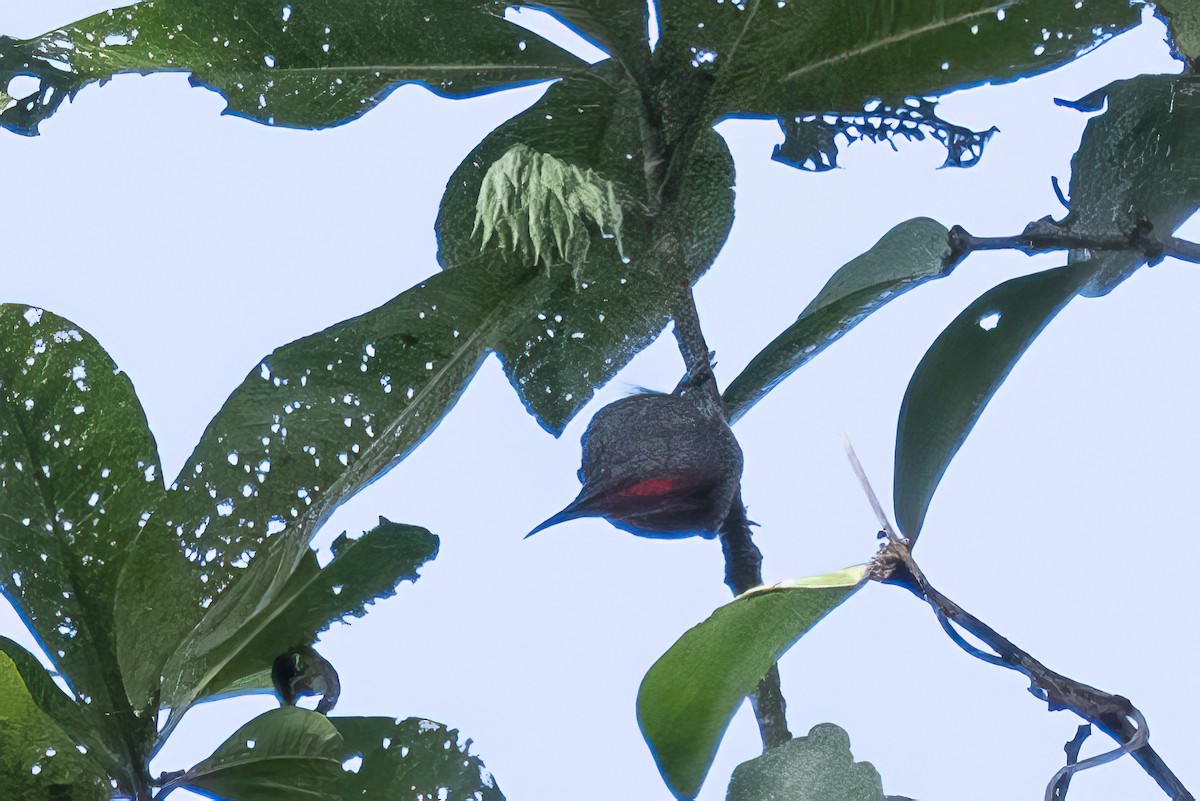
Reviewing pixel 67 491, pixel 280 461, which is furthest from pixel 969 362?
pixel 67 491

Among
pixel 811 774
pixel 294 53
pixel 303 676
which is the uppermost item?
pixel 294 53

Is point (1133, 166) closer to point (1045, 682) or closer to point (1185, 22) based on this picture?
point (1185, 22)

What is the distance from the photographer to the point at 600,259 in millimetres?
710

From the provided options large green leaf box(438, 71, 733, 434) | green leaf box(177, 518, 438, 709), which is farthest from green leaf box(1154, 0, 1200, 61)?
green leaf box(177, 518, 438, 709)

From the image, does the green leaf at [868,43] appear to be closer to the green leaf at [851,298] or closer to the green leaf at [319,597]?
the green leaf at [851,298]

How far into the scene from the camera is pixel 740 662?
2.02 ft

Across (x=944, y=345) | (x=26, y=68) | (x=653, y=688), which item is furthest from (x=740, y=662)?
(x=26, y=68)

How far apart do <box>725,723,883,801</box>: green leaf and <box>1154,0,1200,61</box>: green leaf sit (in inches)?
A: 14.2

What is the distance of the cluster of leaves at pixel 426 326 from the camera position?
2.19 feet

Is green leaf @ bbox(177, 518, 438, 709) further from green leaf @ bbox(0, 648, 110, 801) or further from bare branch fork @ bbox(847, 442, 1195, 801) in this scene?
bare branch fork @ bbox(847, 442, 1195, 801)

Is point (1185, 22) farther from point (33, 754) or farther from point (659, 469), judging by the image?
point (33, 754)

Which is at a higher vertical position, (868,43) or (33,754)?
(868,43)

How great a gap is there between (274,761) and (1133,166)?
572mm

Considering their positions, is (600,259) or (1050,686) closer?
(1050,686)
